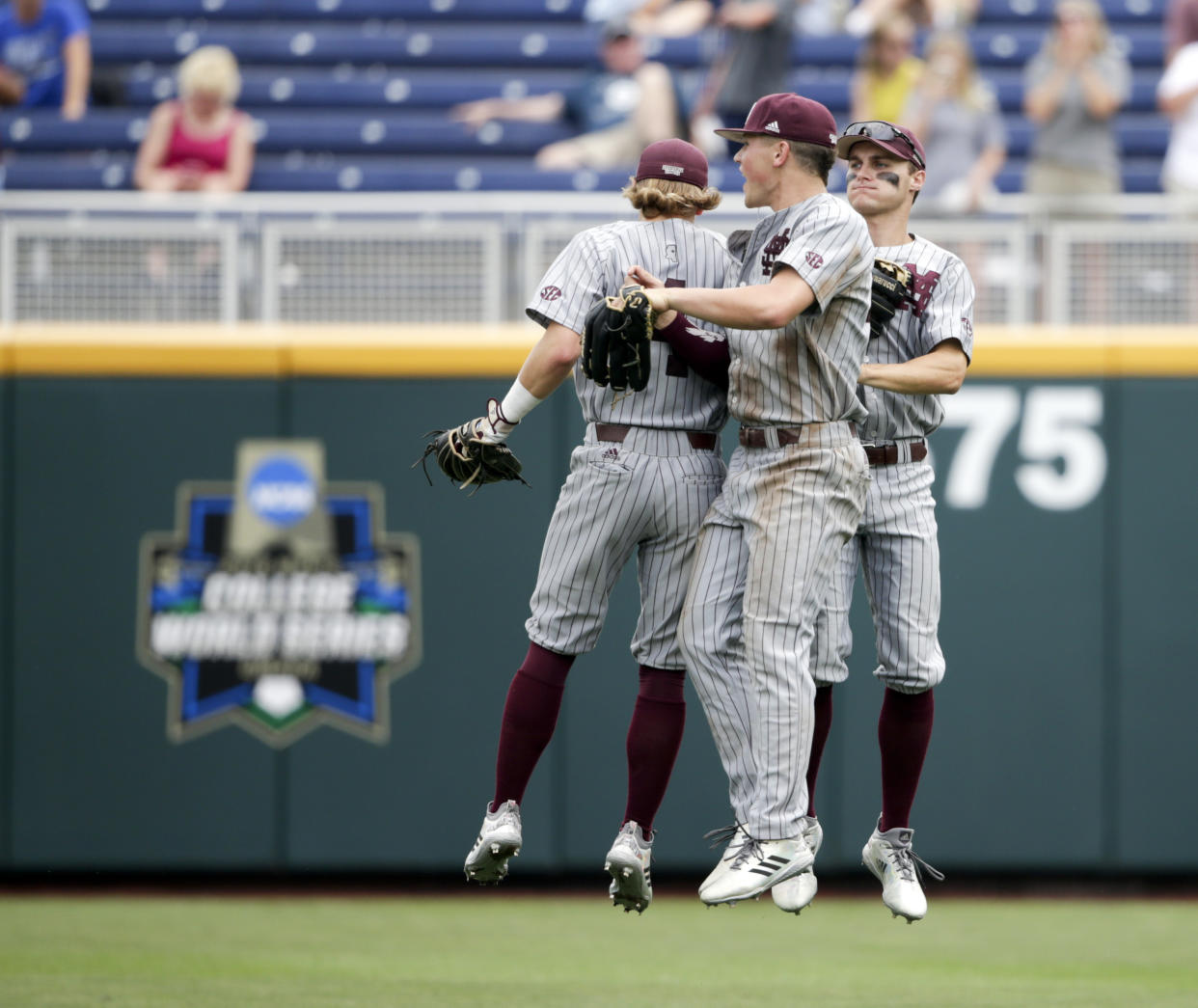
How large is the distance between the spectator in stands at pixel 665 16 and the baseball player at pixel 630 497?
666 centimetres

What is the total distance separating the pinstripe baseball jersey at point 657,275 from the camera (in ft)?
16.4

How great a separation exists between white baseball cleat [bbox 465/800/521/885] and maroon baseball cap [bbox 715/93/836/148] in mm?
1891

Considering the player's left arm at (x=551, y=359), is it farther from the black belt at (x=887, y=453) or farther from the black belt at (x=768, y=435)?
the black belt at (x=887, y=453)

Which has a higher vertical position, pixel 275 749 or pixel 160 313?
pixel 160 313

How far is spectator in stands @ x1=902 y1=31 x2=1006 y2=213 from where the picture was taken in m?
9.13

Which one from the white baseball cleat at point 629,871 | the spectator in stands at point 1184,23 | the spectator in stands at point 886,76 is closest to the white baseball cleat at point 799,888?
the white baseball cleat at point 629,871

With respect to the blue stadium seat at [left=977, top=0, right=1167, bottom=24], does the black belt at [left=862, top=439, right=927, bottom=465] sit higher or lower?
lower

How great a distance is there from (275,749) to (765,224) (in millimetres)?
4323

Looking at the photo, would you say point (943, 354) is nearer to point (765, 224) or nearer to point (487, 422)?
point (765, 224)

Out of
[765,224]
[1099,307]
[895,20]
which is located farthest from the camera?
[895,20]

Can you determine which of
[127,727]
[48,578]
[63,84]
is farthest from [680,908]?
[63,84]

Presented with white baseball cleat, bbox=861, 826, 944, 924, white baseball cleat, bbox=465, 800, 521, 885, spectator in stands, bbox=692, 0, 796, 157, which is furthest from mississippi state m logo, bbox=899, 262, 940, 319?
spectator in stands, bbox=692, 0, 796, 157

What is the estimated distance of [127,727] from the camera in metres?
8.44

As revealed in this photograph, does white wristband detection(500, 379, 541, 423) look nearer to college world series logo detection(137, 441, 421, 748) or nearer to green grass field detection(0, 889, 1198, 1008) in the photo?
green grass field detection(0, 889, 1198, 1008)
